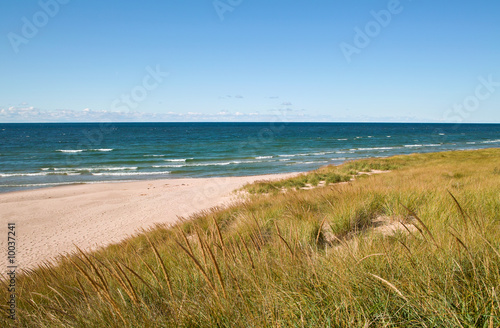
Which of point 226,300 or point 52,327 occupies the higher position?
point 226,300

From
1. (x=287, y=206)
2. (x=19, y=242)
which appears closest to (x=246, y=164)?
(x=19, y=242)

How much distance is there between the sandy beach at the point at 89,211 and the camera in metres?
11.6

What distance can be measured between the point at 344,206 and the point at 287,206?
1.64m

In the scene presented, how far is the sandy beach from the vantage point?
38.0 ft

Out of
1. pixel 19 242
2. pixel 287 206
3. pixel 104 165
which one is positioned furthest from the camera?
pixel 104 165

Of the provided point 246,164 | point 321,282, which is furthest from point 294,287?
point 246,164

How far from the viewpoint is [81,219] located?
48.9 ft

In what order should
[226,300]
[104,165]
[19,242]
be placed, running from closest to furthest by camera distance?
[226,300] < [19,242] < [104,165]

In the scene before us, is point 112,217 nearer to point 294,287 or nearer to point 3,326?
point 3,326

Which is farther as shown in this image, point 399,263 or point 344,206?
point 344,206

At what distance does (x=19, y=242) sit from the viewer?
11.8 meters

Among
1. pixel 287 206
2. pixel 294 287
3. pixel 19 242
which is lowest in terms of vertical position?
pixel 19 242

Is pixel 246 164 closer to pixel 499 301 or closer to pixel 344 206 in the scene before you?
pixel 344 206

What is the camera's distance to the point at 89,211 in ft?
53.4
